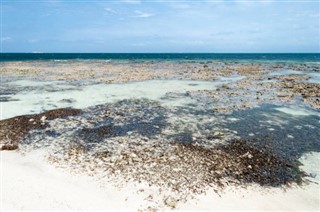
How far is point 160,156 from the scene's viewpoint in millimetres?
11055

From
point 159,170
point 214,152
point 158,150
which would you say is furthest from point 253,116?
point 159,170

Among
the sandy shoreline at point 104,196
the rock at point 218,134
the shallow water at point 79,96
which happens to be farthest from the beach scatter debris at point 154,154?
the shallow water at point 79,96

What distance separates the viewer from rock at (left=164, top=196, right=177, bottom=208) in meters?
7.88

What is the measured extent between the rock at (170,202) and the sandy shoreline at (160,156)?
39 mm

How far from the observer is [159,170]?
9859 millimetres

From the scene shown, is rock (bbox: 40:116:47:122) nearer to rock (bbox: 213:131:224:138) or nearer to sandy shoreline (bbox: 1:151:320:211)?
sandy shoreline (bbox: 1:151:320:211)

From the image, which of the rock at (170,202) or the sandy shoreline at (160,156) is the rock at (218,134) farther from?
the rock at (170,202)

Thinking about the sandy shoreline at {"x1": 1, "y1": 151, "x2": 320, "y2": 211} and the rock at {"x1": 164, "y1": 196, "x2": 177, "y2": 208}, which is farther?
the rock at {"x1": 164, "y1": 196, "x2": 177, "y2": 208}

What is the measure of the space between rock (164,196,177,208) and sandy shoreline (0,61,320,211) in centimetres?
4

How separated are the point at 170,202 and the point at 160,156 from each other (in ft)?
10.4

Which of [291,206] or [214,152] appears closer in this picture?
[291,206]

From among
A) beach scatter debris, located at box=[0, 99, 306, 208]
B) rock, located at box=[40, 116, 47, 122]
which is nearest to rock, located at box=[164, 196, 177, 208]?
beach scatter debris, located at box=[0, 99, 306, 208]

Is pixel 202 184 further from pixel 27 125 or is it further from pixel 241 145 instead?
pixel 27 125

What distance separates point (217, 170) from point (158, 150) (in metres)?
2.70
